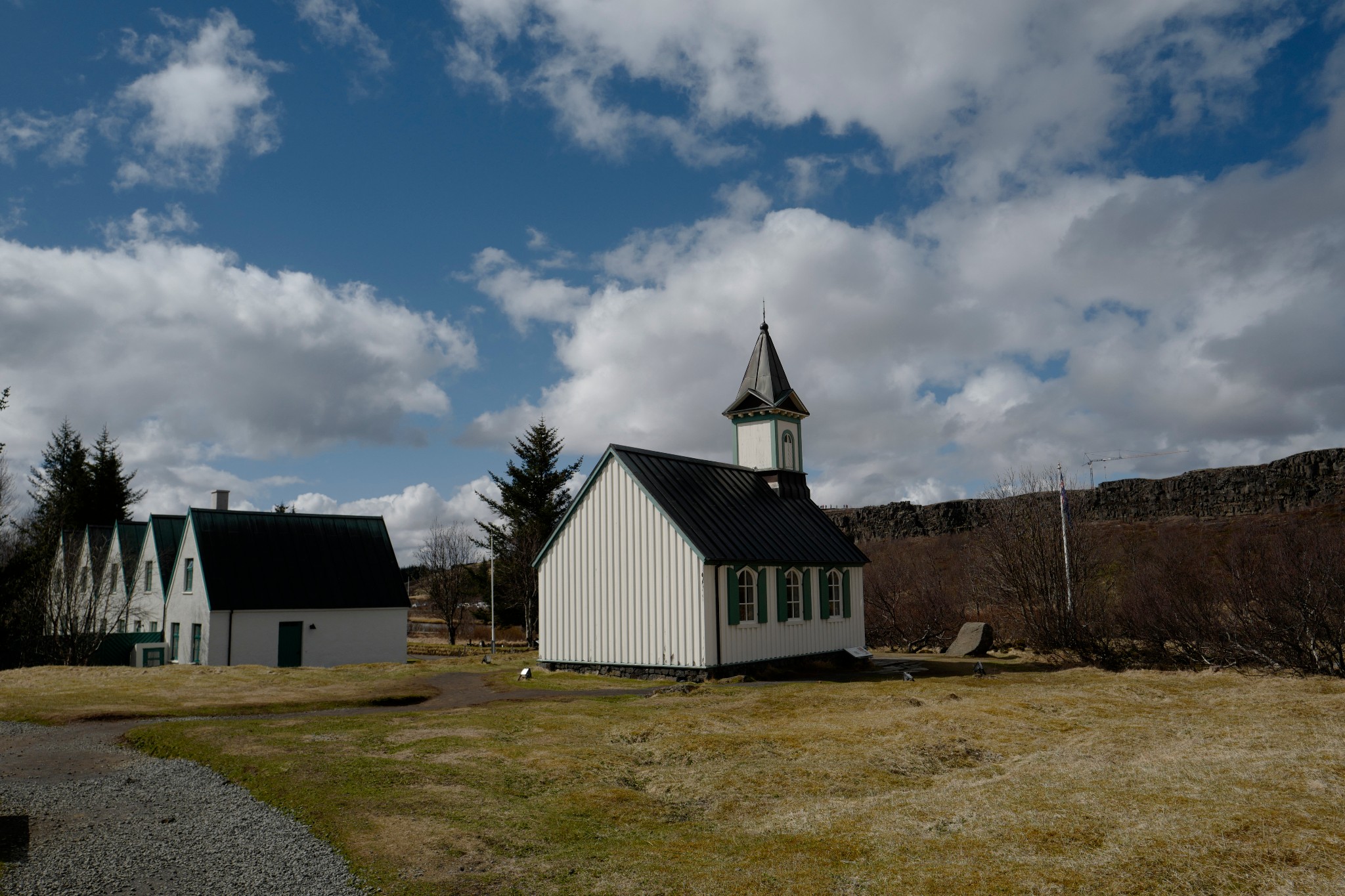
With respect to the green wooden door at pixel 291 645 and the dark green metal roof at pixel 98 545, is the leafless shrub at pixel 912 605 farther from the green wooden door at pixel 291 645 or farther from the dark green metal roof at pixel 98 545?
the dark green metal roof at pixel 98 545

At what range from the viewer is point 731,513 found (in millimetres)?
27547

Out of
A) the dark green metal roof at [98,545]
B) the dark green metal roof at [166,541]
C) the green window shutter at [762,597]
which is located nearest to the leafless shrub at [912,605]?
the green window shutter at [762,597]

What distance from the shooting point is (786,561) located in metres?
27.1

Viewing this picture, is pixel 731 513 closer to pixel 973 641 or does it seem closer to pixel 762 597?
pixel 762 597

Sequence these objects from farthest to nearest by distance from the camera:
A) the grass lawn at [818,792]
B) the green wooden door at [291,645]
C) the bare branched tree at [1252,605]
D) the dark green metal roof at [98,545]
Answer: the dark green metal roof at [98,545] → the green wooden door at [291,645] → the bare branched tree at [1252,605] → the grass lawn at [818,792]

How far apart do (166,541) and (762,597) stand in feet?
90.7

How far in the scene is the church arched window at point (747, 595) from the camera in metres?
25.4

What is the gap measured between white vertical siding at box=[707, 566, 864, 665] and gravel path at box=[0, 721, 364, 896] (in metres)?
14.5

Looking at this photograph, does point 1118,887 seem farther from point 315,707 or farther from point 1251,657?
point 1251,657

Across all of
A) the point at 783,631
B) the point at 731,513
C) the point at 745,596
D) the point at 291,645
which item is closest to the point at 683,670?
the point at 745,596

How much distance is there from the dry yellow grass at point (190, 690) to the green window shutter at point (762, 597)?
9.48 m

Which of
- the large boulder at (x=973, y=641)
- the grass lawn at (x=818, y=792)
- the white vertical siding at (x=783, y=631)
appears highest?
the white vertical siding at (x=783, y=631)

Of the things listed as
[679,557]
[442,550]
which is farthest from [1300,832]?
[442,550]

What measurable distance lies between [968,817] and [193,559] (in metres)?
33.3
